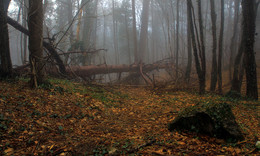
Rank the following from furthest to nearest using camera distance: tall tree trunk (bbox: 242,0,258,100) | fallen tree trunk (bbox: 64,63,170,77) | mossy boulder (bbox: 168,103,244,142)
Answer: fallen tree trunk (bbox: 64,63,170,77)
tall tree trunk (bbox: 242,0,258,100)
mossy boulder (bbox: 168,103,244,142)

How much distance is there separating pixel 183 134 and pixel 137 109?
95.9 inches

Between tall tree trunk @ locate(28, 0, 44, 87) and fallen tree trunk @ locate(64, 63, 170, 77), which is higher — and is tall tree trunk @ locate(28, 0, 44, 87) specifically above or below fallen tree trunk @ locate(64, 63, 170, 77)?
above

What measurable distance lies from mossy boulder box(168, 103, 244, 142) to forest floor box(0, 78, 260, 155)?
139 mm

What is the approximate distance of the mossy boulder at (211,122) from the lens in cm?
299

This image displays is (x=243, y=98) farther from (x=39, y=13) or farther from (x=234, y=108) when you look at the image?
(x=39, y=13)

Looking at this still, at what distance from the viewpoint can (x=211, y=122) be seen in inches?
123

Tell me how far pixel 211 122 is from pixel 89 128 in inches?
100

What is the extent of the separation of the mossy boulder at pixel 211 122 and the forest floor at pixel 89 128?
0.46 ft

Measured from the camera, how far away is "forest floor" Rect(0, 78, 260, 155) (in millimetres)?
2658

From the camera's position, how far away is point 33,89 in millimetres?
4832

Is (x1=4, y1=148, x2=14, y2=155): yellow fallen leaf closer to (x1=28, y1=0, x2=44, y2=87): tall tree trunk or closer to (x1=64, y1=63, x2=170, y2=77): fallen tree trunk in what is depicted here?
(x1=28, y1=0, x2=44, y2=87): tall tree trunk

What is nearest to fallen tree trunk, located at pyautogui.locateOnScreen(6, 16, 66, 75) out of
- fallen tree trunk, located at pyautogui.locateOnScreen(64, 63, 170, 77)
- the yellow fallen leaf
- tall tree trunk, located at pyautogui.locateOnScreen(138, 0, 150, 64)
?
fallen tree trunk, located at pyautogui.locateOnScreen(64, 63, 170, 77)

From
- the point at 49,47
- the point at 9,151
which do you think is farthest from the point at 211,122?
the point at 49,47

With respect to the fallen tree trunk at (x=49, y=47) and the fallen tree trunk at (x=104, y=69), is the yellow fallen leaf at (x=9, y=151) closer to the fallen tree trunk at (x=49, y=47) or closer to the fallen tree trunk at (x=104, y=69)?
the fallen tree trunk at (x=49, y=47)
